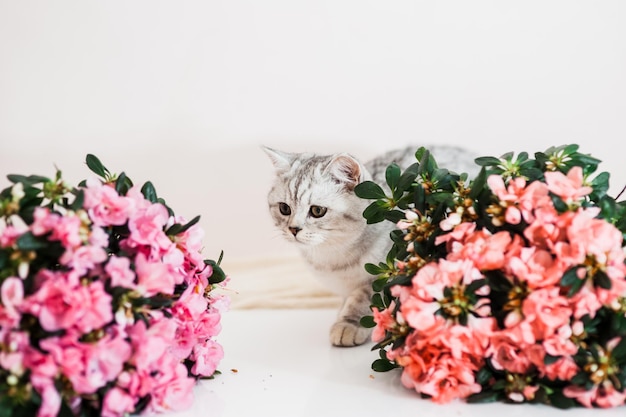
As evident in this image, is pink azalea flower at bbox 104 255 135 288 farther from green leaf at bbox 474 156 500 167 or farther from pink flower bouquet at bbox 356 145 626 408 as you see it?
green leaf at bbox 474 156 500 167

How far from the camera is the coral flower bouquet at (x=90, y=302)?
0.97 m

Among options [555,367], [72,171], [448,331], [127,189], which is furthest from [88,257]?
[72,171]

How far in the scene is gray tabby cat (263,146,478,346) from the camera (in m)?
1.64

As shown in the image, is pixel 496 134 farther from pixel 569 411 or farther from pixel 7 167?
pixel 7 167

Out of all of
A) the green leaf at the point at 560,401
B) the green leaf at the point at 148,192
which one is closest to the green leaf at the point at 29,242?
the green leaf at the point at 148,192

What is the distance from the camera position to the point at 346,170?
5.38 ft

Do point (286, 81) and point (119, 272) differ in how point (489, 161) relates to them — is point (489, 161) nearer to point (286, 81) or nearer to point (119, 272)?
point (119, 272)

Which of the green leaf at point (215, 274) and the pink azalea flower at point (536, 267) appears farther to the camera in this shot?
the green leaf at point (215, 274)

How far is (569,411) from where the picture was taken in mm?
1117

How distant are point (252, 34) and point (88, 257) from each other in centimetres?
136

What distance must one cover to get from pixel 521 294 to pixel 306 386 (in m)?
0.47

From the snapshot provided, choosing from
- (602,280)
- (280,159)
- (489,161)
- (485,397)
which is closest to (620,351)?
(602,280)

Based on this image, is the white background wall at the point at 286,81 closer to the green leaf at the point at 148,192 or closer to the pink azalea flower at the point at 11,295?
the green leaf at the point at 148,192

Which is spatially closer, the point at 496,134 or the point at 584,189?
the point at 584,189
